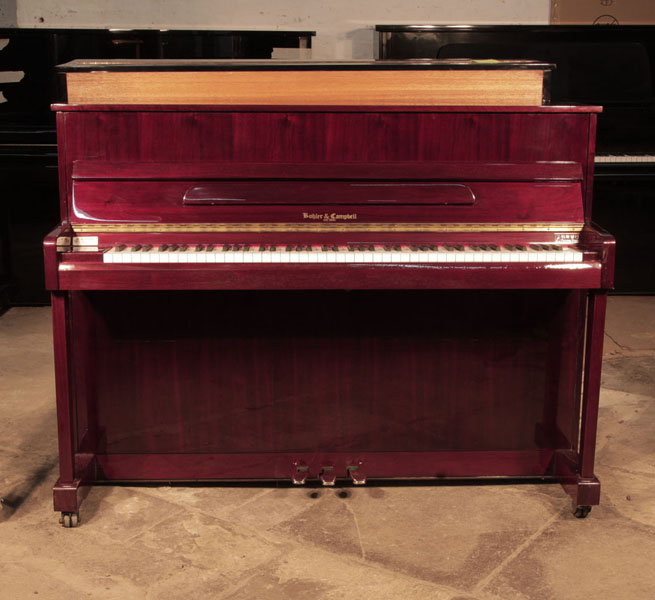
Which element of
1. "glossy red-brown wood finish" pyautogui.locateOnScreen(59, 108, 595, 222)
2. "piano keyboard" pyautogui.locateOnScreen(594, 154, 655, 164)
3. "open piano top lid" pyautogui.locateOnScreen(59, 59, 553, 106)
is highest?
"open piano top lid" pyautogui.locateOnScreen(59, 59, 553, 106)

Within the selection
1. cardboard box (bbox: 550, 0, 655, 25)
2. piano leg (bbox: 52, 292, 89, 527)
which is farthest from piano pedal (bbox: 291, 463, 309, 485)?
cardboard box (bbox: 550, 0, 655, 25)

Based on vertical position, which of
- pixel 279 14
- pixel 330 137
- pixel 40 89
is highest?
pixel 279 14

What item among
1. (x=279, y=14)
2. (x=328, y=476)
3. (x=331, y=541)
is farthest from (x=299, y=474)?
(x=279, y=14)

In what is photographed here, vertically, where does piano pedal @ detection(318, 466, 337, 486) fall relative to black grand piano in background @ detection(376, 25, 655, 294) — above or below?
below

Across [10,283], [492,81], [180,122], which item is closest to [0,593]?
[180,122]

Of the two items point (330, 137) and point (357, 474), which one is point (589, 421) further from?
point (330, 137)

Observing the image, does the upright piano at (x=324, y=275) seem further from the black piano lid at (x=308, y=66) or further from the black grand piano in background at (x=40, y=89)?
the black grand piano in background at (x=40, y=89)

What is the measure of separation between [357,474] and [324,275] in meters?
0.72

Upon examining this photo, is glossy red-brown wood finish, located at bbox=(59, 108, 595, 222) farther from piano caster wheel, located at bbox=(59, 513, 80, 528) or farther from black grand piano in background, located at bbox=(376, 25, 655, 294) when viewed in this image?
black grand piano in background, located at bbox=(376, 25, 655, 294)

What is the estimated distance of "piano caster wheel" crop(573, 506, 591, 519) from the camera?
2594 mm

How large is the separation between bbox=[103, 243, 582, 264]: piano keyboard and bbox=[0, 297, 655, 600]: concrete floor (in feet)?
2.66

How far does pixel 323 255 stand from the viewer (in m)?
2.36

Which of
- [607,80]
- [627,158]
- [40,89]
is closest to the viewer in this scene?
[40,89]

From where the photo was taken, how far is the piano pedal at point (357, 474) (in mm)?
2678
